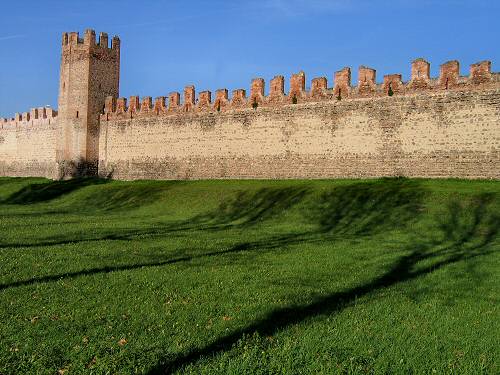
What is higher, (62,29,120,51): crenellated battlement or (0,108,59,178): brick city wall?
(62,29,120,51): crenellated battlement

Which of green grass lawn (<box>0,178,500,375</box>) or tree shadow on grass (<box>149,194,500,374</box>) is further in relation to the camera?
tree shadow on grass (<box>149,194,500,374</box>)

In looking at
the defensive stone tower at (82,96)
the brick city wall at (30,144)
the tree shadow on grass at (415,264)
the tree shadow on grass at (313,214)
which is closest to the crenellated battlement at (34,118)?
the brick city wall at (30,144)

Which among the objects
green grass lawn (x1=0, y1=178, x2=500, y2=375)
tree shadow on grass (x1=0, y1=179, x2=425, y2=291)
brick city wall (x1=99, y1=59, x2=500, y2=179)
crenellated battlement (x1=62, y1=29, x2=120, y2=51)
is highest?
crenellated battlement (x1=62, y1=29, x2=120, y2=51)

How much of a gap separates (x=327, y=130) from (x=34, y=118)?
91.5ft

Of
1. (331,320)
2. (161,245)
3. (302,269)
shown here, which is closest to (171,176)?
(161,245)

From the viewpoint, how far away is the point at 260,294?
762 centimetres

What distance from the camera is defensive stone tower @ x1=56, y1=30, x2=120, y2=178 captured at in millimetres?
36031

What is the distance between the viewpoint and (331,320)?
6.37m

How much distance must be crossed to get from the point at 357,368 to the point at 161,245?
7.95 m

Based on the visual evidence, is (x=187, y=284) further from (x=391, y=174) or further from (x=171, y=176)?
(x=171, y=176)

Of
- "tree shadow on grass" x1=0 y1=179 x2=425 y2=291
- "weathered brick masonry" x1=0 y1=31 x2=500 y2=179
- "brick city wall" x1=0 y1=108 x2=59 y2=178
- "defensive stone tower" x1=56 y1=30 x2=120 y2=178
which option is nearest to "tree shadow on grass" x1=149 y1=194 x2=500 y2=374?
"tree shadow on grass" x1=0 y1=179 x2=425 y2=291

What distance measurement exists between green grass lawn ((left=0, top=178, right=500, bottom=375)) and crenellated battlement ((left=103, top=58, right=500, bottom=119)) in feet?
19.6

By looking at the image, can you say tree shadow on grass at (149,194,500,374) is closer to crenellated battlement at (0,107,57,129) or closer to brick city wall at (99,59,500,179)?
brick city wall at (99,59,500,179)

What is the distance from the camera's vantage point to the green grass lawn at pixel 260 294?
5.18 metres
